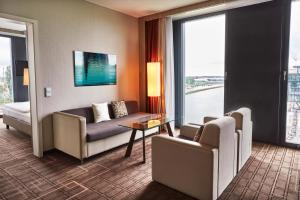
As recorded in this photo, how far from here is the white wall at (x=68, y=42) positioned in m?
3.28

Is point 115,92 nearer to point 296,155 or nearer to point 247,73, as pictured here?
point 247,73

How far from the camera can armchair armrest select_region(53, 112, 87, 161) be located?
303 cm

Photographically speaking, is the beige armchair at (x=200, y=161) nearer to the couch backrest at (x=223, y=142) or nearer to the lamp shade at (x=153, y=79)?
the couch backrest at (x=223, y=142)

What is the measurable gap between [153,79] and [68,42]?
1879 mm

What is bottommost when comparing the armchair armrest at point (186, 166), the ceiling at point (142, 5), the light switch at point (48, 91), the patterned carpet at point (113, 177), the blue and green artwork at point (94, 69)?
the patterned carpet at point (113, 177)

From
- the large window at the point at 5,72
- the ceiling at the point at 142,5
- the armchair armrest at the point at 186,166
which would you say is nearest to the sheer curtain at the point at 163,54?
the ceiling at the point at 142,5

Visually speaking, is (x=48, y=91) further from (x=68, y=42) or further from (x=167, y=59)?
(x=167, y=59)

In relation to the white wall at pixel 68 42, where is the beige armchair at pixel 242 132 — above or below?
below

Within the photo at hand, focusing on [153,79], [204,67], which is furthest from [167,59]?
[204,67]

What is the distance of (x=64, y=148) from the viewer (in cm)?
335

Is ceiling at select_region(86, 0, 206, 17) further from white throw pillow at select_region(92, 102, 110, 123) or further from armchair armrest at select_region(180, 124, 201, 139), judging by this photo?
armchair armrest at select_region(180, 124, 201, 139)

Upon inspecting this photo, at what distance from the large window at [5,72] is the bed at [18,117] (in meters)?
1.95

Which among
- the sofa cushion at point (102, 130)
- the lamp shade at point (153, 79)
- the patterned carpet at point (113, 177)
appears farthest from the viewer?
the lamp shade at point (153, 79)

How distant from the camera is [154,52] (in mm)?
4863
